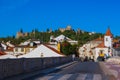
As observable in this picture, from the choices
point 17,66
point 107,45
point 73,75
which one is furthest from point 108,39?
point 17,66

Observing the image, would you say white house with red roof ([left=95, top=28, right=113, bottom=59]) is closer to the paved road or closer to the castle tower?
the castle tower

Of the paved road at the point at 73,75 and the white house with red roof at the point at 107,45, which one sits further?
the white house with red roof at the point at 107,45

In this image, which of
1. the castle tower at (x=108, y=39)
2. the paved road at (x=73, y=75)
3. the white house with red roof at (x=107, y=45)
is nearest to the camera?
the paved road at (x=73, y=75)

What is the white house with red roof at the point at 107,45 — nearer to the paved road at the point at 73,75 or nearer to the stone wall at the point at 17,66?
the stone wall at the point at 17,66

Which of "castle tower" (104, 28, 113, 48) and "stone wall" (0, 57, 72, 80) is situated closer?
"stone wall" (0, 57, 72, 80)

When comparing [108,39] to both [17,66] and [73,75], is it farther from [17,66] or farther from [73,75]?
[17,66]

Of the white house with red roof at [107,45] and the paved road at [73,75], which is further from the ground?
the white house with red roof at [107,45]

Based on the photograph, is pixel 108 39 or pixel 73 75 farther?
pixel 108 39

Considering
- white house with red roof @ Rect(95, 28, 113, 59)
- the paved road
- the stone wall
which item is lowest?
the paved road

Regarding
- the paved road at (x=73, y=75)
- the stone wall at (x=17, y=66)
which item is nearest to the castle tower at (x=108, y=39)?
the stone wall at (x=17, y=66)

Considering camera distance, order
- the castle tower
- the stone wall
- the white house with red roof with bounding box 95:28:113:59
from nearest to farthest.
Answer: the stone wall → the white house with red roof with bounding box 95:28:113:59 → the castle tower

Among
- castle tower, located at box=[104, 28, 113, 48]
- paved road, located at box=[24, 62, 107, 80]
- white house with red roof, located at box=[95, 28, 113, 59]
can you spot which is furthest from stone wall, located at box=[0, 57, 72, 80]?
castle tower, located at box=[104, 28, 113, 48]

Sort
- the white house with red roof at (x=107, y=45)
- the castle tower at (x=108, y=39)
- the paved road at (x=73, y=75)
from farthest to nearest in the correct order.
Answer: the castle tower at (x=108, y=39)
the white house with red roof at (x=107, y=45)
the paved road at (x=73, y=75)

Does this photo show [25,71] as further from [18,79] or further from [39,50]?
[39,50]
